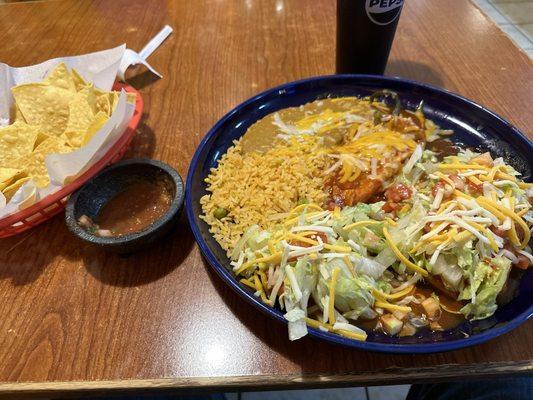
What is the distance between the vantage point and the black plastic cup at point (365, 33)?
152cm

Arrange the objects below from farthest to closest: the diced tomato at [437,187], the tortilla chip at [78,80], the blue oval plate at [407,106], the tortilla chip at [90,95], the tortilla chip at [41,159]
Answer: the tortilla chip at [78,80]
the tortilla chip at [90,95]
the tortilla chip at [41,159]
the diced tomato at [437,187]
the blue oval plate at [407,106]

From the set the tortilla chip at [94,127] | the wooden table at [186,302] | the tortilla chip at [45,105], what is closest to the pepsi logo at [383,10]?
the wooden table at [186,302]

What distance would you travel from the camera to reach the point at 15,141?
4.46 ft

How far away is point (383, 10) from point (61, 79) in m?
1.26

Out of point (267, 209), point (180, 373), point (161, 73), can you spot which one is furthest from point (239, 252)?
point (161, 73)

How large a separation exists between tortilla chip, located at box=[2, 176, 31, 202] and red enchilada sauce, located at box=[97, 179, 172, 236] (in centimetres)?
26

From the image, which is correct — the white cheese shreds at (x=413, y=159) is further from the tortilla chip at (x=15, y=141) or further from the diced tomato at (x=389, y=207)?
the tortilla chip at (x=15, y=141)

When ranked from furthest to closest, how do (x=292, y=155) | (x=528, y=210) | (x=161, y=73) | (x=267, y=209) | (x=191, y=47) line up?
(x=191, y=47) → (x=161, y=73) → (x=292, y=155) → (x=267, y=209) → (x=528, y=210)

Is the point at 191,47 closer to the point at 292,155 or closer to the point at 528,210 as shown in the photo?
the point at 292,155

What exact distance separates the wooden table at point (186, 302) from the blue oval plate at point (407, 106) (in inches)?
3.3

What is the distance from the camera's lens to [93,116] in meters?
1.44

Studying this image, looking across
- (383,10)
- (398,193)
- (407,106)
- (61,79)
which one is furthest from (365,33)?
(61,79)

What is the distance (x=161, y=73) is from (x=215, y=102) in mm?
405

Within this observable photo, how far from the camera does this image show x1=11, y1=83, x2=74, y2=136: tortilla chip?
147 centimetres
